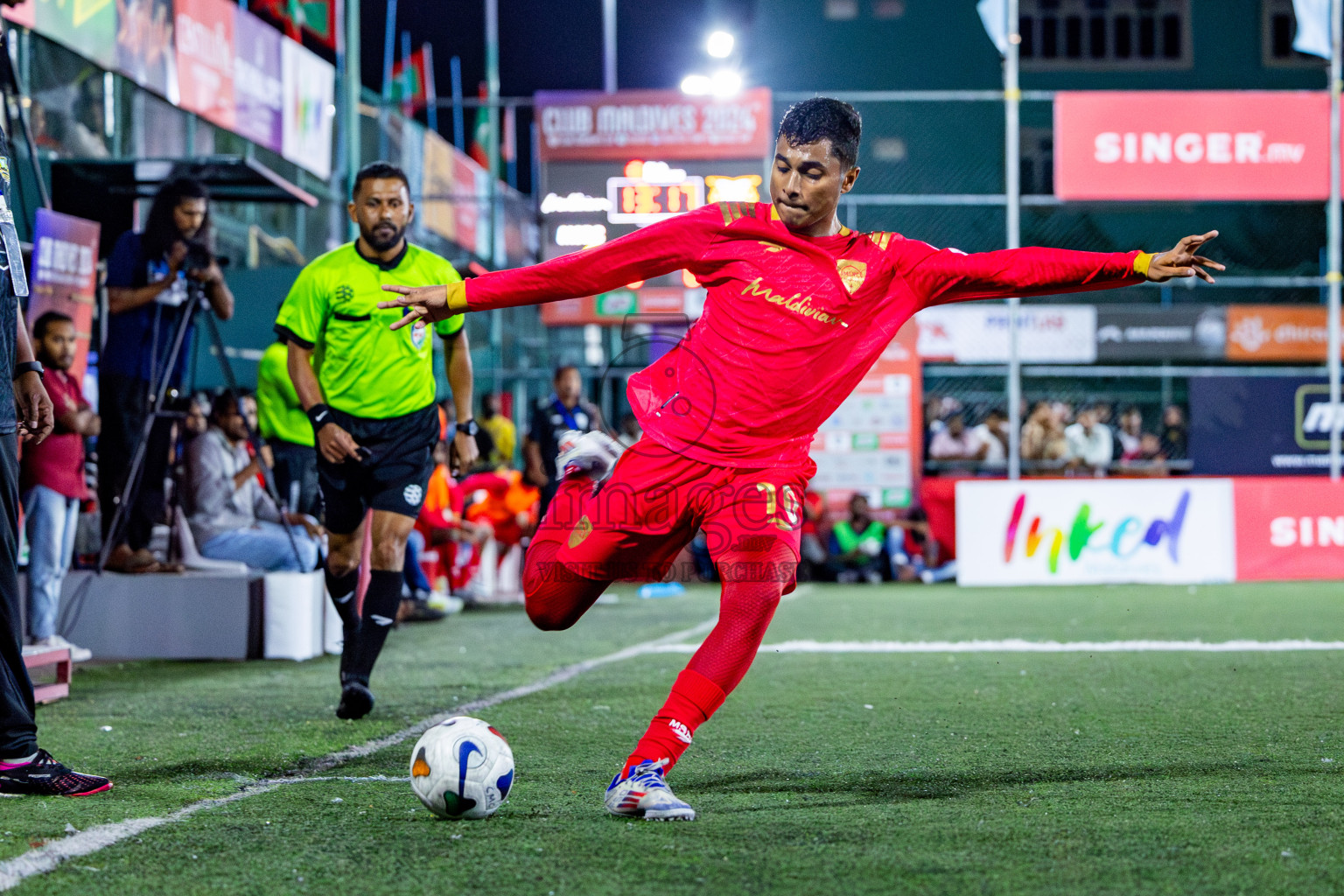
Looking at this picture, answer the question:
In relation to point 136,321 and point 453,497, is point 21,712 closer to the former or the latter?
point 136,321

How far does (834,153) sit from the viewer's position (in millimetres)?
3768

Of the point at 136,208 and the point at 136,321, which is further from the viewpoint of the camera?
the point at 136,208

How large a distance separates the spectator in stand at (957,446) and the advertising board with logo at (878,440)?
0.76 m

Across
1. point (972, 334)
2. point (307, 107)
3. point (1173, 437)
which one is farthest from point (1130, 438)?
point (307, 107)

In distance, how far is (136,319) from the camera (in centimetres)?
816

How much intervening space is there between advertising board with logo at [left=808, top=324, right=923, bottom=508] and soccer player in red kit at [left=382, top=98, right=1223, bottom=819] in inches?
497

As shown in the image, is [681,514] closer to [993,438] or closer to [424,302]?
[424,302]

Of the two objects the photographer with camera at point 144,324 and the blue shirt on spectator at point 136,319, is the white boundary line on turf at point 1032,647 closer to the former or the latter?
the photographer with camera at point 144,324

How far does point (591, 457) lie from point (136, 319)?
16.1 ft

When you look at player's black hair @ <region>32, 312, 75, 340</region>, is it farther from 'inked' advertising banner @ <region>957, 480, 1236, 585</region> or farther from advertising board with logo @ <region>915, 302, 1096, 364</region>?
advertising board with logo @ <region>915, 302, 1096, 364</region>

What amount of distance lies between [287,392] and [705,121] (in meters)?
8.75

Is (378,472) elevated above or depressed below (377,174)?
below

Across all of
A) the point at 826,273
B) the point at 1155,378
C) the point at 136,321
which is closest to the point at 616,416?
the point at 1155,378

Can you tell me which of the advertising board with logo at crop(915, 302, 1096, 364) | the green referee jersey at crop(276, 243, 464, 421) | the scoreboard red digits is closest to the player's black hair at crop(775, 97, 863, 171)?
the green referee jersey at crop(276, 243, 464, 421)
